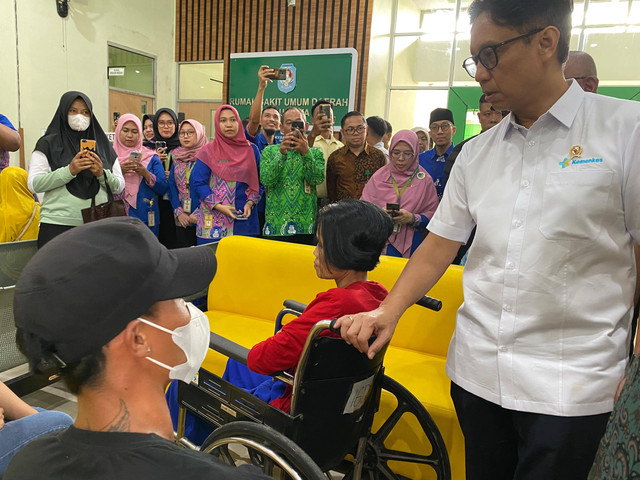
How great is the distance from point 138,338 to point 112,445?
15cm

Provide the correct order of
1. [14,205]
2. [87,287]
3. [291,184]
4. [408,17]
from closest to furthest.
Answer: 1. [87,287]
2. [14,205]
3. [291,184]
4. [408,17]

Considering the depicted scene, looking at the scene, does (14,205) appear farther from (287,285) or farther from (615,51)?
(615,51)

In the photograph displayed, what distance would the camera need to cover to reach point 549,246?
98 centimetres

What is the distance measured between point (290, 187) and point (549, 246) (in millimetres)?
2364

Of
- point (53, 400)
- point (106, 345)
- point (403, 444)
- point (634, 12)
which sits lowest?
point (53, 400)

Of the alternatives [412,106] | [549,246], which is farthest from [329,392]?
[412,106]

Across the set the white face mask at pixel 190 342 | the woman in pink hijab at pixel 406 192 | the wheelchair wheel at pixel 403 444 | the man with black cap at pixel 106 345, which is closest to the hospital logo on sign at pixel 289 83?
the woman in pink hijab at pixel 406 192

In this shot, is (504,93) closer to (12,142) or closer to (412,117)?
(12,142)

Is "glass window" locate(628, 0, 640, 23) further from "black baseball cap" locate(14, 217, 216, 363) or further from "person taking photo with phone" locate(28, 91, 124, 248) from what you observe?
"black baseball cap" locate(14, 217, 216, 363)

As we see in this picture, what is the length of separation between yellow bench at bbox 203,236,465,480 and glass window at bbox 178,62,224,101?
7.71 m

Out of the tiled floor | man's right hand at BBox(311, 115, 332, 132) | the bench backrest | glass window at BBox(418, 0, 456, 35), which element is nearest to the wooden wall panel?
glass window at BBox(418, 0, 456, 35)

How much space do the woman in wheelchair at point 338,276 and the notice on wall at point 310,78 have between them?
6.39m

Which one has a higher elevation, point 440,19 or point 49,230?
point 440,19

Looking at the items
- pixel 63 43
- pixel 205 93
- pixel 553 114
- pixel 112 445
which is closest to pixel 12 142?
pixel 112 445
